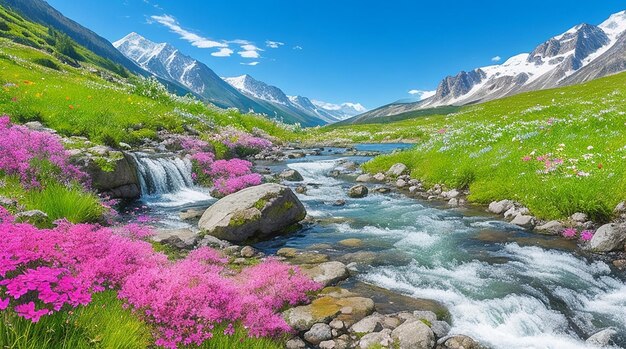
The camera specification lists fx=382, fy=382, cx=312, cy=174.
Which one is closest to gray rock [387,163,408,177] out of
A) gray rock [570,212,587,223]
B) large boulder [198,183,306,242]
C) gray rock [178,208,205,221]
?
large boulder [198,183,306,242]

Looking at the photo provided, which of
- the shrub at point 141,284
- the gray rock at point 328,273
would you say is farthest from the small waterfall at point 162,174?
the gray rock at point 328,273

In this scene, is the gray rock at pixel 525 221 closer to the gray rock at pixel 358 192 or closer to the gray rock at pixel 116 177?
the gray rock at pixel 358 192

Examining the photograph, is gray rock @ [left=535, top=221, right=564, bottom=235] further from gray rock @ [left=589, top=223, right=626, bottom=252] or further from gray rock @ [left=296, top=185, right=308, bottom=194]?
gray rock @ [left=296, top=185, right=308, bottom=194]

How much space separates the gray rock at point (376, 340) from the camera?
624 cm

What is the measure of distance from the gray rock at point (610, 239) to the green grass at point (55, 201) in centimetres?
1399

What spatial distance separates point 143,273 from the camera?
6.45 metres

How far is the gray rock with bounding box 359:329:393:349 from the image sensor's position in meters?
6.24

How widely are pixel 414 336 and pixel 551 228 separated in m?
8.62

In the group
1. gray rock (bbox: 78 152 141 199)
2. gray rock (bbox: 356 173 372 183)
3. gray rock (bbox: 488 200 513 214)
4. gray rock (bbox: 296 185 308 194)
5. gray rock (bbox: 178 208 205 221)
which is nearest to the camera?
gray rock (bbox: 178 208 205 221)

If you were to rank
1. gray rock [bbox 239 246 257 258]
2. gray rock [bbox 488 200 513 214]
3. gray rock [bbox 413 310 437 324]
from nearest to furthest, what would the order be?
gray rock [bbox 413 310 437 324]
gray rock [bbox 239 246 257 258]
gray rock [bbox 488 200 513 214]

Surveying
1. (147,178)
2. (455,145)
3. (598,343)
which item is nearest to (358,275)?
(598,343)

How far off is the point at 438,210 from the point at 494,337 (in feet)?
32.3

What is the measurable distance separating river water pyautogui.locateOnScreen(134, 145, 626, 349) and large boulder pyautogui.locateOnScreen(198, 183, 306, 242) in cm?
59

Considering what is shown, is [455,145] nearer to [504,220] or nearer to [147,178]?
[504,220]
